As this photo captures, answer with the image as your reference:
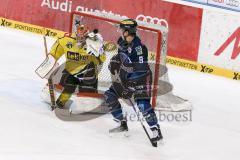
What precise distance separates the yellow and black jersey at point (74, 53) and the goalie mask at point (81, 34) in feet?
0.25

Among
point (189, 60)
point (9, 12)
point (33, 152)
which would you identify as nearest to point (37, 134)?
point (33, 152)

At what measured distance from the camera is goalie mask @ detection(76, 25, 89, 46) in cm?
892

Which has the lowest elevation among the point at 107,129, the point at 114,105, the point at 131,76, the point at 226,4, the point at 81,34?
the point at 107,129

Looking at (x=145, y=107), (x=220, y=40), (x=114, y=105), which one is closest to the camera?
(x=145, y=107)

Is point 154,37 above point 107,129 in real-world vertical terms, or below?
above

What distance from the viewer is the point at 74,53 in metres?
9.12

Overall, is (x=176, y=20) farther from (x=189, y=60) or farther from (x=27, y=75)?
(x=27, y=75)

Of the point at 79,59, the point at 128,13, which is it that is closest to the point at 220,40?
the point at 128,13

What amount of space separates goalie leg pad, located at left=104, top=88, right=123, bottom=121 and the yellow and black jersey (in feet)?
2.11

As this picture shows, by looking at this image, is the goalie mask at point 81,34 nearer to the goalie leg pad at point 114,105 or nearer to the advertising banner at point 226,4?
the goalie leg pad at point 114,105

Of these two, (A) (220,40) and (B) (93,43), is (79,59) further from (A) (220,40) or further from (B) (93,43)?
(A) (220,40)

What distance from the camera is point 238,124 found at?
31.6 feet

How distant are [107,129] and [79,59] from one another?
3.43 ft

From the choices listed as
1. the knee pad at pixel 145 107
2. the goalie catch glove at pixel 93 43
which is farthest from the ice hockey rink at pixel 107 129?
the goalie catch glove at pixel 93 43
